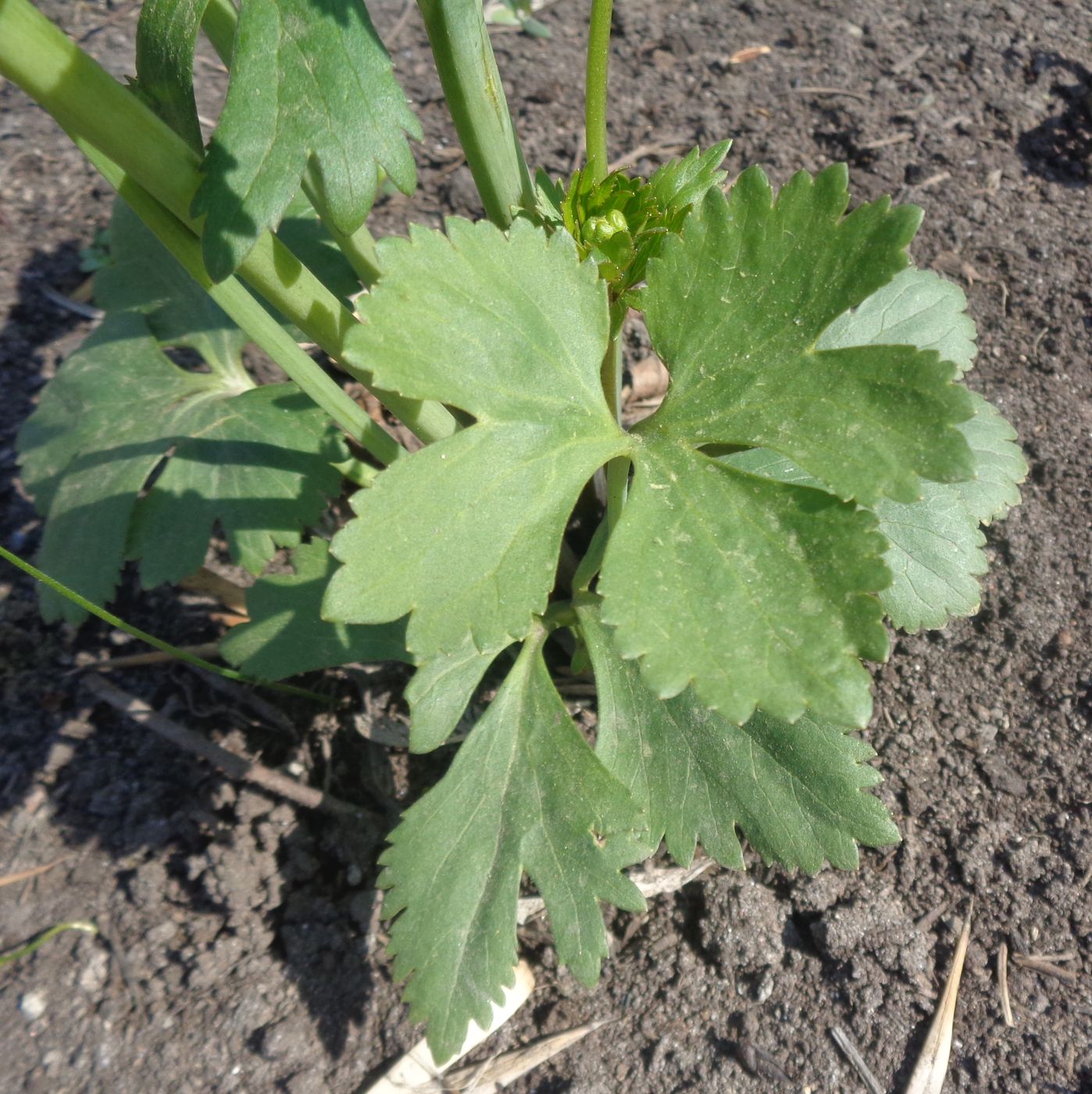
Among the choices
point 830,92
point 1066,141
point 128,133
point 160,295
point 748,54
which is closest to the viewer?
point 128,133

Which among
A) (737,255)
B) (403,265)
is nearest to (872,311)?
(737,255)

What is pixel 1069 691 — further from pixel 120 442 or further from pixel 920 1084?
pixel 120 442

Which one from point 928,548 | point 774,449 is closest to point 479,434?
point 774,449

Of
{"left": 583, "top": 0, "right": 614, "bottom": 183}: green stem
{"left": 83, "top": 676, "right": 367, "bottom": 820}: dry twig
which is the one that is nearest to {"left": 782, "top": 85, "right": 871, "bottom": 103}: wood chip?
{"left": 583, "top": 0, "right": 614, "bottom": 183}: green stem

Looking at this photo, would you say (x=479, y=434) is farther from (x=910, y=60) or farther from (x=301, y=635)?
(x=910, y=60)

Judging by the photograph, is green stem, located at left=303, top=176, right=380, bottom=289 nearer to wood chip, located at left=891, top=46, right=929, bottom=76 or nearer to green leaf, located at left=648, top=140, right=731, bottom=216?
green leaf, located at left=648, top=140, right=731, bottom=216

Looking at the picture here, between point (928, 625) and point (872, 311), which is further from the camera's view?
point (872, 311)
